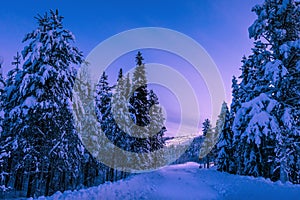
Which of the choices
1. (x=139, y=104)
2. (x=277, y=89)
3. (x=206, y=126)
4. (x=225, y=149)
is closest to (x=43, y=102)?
(x=277, y=89)

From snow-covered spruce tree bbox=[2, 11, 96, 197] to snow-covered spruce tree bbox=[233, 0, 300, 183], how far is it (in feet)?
37.6

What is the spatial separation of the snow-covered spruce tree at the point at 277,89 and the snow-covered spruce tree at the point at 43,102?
11452 mm

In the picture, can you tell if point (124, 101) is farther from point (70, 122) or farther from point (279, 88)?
point (279, 88)

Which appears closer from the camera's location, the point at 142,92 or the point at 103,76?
the point at 142,92

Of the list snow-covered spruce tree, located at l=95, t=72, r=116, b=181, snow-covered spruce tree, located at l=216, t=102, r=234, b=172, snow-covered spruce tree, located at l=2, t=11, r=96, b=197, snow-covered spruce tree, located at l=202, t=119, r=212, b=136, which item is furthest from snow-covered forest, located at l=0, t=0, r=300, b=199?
snow-covered spruce tree, located at l=202, t=119, r=212, b=136

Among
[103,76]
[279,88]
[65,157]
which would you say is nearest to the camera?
[279,88]

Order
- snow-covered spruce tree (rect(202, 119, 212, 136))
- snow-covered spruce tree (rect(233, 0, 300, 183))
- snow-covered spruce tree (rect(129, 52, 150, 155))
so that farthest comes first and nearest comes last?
1. snow-covered spruce tree (rect(202, 119, 212, 136))
2. snow-covered spruce tree (rect(129, 52, 150, 155))
3. snow-covered spruce tree (rect(233, 0, 300, 183))

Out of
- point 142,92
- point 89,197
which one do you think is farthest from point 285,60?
point 142,92

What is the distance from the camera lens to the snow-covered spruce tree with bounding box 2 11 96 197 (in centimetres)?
1474

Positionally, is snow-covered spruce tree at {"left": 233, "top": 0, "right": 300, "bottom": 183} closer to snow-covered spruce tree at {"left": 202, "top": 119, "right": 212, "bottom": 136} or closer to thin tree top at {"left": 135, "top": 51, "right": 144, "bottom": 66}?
thin tree top at {"left": 135, "top": 51, "right": 144, "bottom": 66}

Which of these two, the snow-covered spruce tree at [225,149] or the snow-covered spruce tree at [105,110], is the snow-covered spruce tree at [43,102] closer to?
the snow-covered spruce tree at [105,110]

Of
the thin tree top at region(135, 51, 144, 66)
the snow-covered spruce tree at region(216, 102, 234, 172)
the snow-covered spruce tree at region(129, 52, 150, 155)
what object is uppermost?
the thin tree top at region(135, 51, 144, 66)

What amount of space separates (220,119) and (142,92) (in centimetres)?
1773

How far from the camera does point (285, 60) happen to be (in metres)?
14.3
